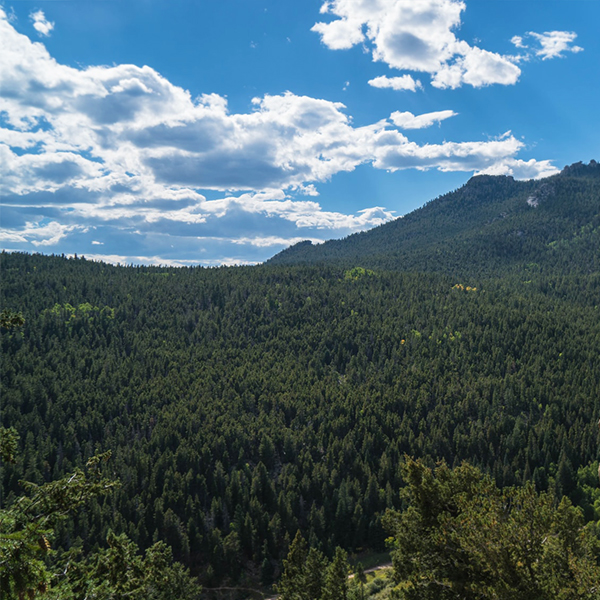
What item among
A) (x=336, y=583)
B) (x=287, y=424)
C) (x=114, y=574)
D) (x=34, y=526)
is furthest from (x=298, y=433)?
(x=34, y=526)

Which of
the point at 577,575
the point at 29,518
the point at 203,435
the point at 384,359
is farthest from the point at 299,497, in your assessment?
the point at 29,518

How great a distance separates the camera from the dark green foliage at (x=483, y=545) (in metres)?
23.5

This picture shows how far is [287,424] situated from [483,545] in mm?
119702

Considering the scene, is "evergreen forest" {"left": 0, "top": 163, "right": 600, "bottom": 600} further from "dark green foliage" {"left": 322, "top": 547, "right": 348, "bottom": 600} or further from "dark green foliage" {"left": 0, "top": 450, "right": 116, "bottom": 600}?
"dark green foliage" {"left": 0, "top": 450, "right": 116, "bottom": 600}

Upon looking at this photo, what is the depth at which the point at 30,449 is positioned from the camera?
4596 inches

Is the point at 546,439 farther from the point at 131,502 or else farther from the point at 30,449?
the point at 30,449

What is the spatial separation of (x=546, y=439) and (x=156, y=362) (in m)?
136

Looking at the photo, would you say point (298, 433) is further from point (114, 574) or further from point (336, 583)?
point (114, 574)

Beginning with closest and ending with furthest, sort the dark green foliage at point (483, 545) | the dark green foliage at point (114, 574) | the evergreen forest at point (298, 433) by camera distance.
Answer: the dark green foliage at point (114, 574) < the dark green foliage at point (483, 545) < the evergreen forest at point (298, 433)

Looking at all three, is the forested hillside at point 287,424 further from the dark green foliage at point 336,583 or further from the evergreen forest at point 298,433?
the dark green foliage at point 336,583

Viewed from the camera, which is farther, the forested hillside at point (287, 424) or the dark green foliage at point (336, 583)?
the forested hillside at point (287, 424)

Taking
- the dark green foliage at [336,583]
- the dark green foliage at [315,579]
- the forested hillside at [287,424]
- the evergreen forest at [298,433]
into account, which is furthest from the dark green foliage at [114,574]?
the forested hillside at [287,424]

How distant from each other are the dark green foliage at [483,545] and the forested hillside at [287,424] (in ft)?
204

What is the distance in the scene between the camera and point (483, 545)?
25.7 m
